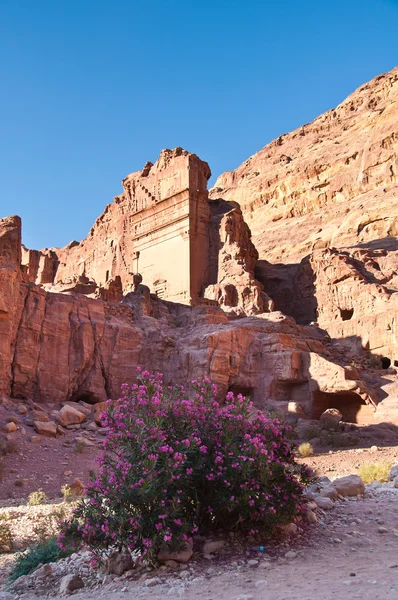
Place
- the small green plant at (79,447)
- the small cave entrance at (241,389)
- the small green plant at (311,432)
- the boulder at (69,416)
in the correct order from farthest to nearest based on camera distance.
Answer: the small cave entrance at (241,389), the small green plant at (311,432), the boulder at (69,416), the small green plant at (79,447)

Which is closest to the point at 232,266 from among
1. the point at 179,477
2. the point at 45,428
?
the point at 45,428

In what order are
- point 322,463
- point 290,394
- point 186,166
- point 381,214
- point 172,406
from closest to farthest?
point 172,406
point 322,463
point 290,394
point 186,166
point 381,214

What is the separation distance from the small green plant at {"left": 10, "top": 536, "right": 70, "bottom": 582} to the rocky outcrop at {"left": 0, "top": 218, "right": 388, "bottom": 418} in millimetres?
10311

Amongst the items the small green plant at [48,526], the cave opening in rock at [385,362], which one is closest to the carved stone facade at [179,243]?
the cave opening in rock at [385,362]

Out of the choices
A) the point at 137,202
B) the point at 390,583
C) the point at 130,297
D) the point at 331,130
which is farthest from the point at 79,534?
the point at 331,130

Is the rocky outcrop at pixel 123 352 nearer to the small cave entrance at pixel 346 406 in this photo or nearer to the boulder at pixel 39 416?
the small cave entrance at pixel 346 406

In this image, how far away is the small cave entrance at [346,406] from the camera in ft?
61.9

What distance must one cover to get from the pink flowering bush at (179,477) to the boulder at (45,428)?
890cm

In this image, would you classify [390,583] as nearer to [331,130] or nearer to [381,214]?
[381,214]

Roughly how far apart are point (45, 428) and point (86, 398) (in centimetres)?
411

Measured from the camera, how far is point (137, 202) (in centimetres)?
3644

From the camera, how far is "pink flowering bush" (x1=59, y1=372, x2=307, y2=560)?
5551 mm

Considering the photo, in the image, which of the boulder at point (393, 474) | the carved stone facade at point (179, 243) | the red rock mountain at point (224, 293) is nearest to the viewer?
the boulder at point (393, 474)

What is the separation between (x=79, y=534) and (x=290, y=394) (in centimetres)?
1542
